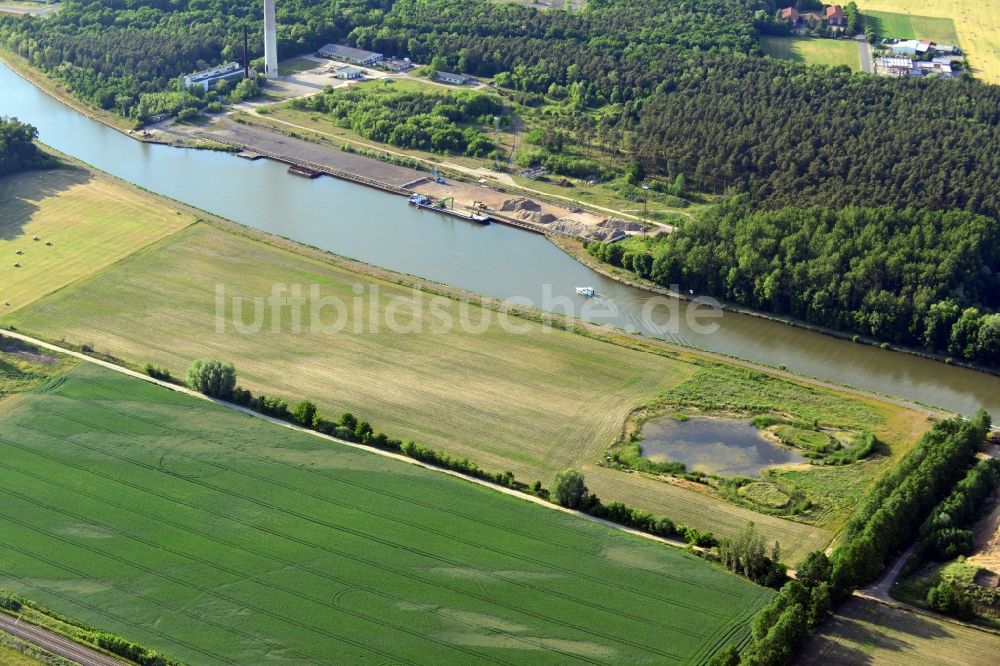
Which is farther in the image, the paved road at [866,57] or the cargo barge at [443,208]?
the paved road at [866,57]

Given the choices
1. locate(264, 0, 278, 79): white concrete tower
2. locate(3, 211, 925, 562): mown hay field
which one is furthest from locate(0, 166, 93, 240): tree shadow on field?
locate(264, 0, 278, 79): white concrete tower

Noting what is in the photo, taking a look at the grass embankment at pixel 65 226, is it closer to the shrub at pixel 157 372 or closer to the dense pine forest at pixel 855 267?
the shrub at pixel 157 372

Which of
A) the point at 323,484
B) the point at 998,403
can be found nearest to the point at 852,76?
the point at 998,403

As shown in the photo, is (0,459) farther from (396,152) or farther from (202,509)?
(396,152)

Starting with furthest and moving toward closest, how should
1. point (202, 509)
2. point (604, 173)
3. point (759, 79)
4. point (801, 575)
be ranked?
point (759, 79) → point (604, 173) → point (202, 509) → point (801, 575)

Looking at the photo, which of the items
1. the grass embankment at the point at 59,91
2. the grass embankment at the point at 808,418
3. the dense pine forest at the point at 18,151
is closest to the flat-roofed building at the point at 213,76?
the grass embankment at the point at 59,91

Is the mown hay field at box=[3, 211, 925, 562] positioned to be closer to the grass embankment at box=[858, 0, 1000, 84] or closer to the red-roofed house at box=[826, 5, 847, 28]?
the grass embankment at box=[858, 0, 1000, 84]
